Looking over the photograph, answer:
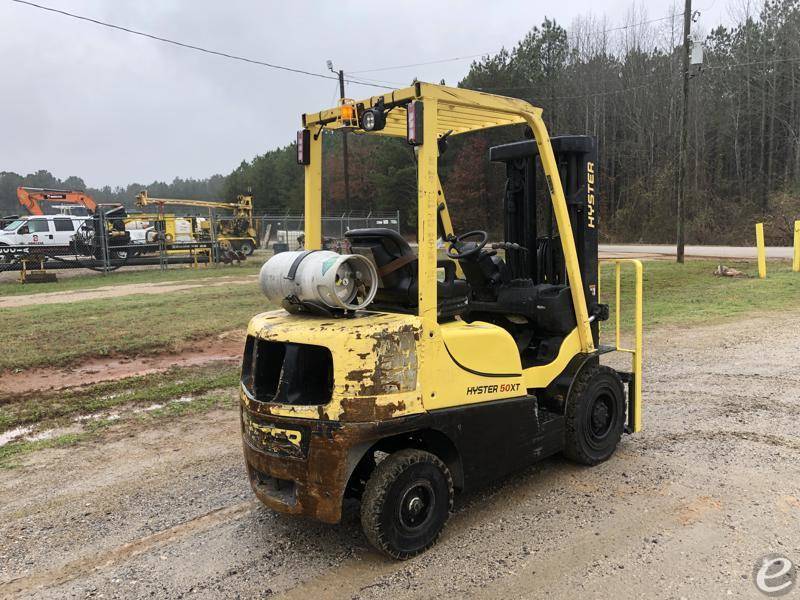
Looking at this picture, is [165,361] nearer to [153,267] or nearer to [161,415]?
[161,415]

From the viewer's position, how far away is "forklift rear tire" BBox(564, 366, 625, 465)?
4.28 metres

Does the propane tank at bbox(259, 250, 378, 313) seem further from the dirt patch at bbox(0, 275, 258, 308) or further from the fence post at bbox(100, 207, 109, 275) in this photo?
the fence post at bbox(100, 207, 109, 275)

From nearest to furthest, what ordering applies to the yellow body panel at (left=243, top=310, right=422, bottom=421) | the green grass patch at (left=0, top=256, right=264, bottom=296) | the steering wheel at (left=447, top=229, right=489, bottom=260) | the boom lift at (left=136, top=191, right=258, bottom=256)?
the yellow body panel at (left=243, top=310, right=422, bottom=421)
the steering wheel at (left=447, top=229, right=489, bottom=260)
the green grass patch at (left=0, top=256, right=264, bottom=296)
the boom lift at (left=136, top=191, right=258, bottom=256)

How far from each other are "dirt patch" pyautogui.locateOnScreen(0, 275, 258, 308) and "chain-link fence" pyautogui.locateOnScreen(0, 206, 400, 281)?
3839mm

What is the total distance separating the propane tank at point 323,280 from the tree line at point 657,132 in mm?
31494

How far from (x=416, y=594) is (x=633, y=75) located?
165ft

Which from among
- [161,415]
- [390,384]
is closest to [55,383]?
[161,415]

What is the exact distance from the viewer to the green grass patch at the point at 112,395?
610 cm

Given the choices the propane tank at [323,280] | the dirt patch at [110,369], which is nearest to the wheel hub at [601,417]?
the propane tank at [323,280]

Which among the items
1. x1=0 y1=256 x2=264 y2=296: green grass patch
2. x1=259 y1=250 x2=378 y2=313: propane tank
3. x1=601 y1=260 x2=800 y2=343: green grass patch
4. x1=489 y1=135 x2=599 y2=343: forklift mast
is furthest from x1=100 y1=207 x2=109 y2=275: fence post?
x1=259 y1=250 x2=378 y2=313: propane tank

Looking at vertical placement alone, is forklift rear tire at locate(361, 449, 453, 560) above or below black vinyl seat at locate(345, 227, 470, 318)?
below

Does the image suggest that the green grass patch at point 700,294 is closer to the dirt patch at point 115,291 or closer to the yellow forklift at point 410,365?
the yellow forklift at point 410,365

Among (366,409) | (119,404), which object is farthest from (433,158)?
(119,404)

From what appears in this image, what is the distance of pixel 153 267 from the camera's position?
25609mm
